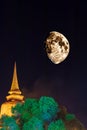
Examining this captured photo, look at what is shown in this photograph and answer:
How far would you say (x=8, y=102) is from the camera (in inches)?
2106

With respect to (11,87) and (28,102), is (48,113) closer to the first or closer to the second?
(28,102)

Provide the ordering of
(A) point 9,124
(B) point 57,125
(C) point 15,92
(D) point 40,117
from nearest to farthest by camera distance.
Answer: (B) point 57,125
(D) point 40,117
(A) point 9,124
(C) point 15,92

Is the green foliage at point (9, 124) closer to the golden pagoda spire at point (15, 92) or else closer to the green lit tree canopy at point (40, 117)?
the green lit tree canopy at point (40, 117)

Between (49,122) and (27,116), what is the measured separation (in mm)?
1531

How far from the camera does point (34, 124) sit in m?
38.3

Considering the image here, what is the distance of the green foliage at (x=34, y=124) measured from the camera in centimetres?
3831

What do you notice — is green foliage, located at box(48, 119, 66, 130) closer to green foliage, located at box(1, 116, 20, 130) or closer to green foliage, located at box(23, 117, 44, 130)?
green foliage, located at box(23, 117, 44, 130)

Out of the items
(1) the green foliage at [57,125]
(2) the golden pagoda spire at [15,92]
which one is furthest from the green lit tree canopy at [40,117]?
(2) the golden pagoda spire at [15,92]

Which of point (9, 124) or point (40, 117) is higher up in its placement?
point (40, 117)

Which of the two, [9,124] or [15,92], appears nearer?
[9,124]

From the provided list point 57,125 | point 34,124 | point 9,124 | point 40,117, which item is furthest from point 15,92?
point 57,125

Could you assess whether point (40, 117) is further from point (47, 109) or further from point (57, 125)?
point (57, 125)

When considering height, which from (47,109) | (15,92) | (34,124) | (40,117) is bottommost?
(34,124)

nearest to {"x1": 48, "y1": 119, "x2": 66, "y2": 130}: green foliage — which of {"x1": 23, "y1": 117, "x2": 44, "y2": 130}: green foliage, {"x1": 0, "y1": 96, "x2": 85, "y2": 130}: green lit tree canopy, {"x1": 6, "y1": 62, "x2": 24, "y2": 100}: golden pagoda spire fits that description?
{"x1": 0, "y1": 96, "x2": 85, "y2": 130}: green lit tree canopy
